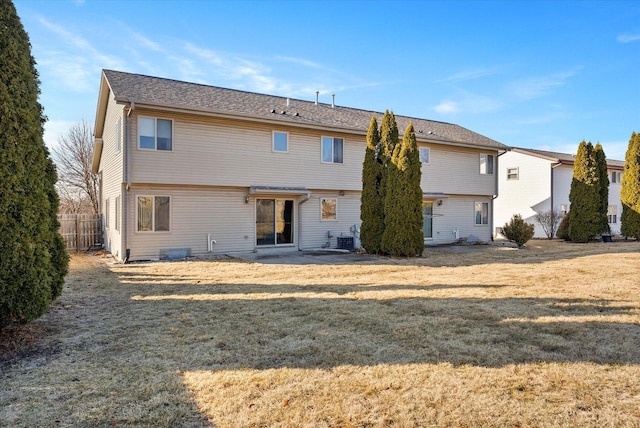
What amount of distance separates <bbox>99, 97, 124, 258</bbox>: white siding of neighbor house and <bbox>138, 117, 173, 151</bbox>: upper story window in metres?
0.57

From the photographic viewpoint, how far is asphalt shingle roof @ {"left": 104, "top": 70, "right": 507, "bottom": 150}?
1235cm

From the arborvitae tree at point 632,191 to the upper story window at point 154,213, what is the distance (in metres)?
22.4

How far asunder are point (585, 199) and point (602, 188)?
5.16 ft

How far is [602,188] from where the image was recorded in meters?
19.7

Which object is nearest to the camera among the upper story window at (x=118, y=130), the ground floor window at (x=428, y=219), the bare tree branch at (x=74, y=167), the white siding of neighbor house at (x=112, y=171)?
the white siding of neighbor house at (x=112, y=171)

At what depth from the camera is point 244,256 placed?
1293 cm

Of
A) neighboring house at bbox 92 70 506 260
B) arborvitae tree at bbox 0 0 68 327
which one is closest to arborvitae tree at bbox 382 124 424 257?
neighboring house at bbox 92 70 506 260

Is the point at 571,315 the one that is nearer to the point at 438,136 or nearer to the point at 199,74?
the point at 438,136

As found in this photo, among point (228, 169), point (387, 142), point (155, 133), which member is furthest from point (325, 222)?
point (155, 133)

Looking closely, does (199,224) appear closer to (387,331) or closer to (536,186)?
(387,331)

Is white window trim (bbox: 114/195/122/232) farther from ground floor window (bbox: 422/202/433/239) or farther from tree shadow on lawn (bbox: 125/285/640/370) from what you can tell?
ground floor window (bbox: 422/202/433/239)

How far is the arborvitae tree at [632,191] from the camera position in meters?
19.6

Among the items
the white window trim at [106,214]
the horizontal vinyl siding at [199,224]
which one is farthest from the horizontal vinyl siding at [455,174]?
the white window trim at [106,214]

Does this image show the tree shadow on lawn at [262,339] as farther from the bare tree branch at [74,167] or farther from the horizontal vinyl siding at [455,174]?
the bare tree branch at [74,167]
